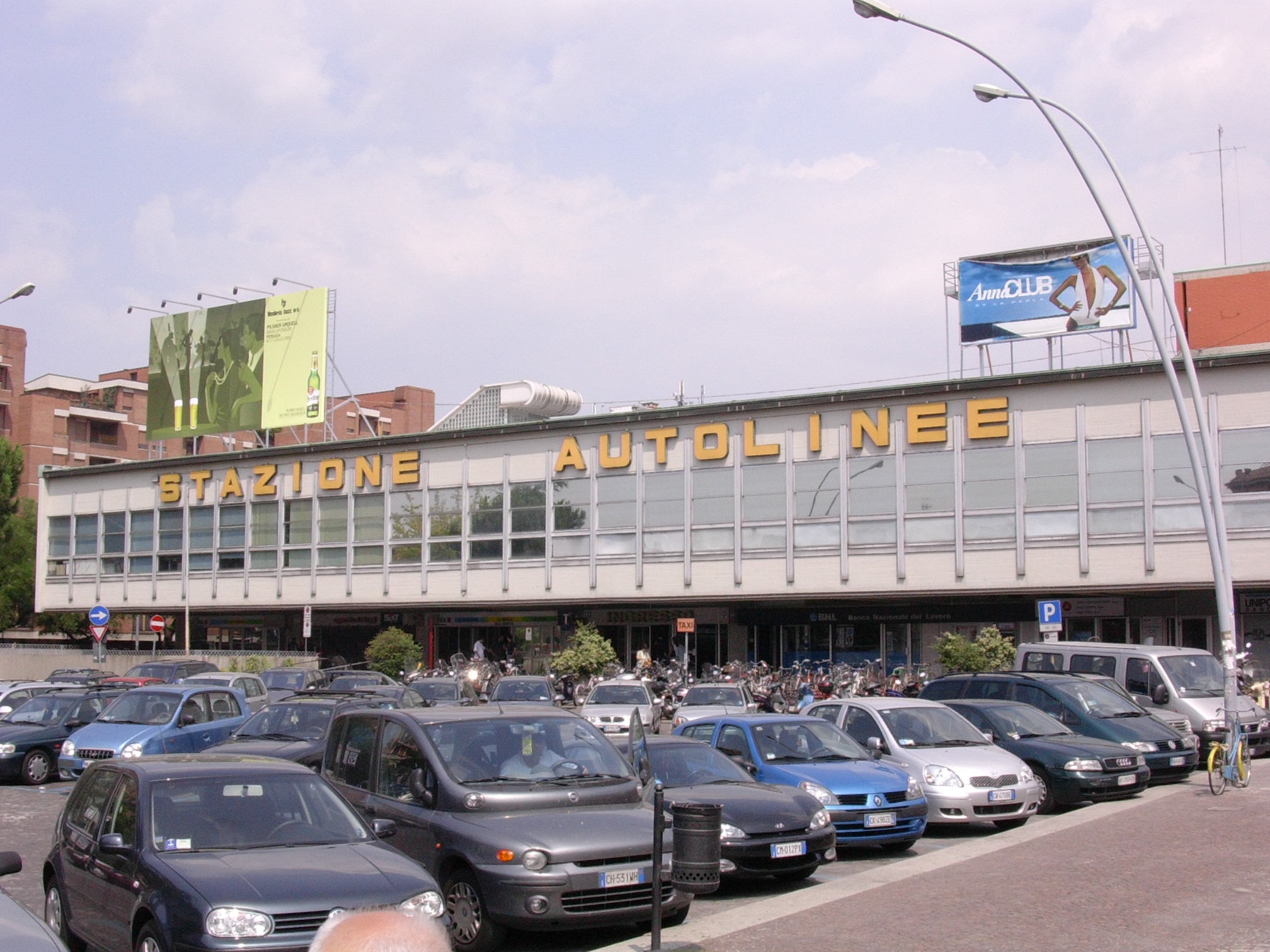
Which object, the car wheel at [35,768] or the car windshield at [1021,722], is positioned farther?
the car wheel at [35,768]

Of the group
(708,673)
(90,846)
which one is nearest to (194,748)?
(90,846)

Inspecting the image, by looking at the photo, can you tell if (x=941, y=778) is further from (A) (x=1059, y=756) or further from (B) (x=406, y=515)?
(B) (x=406, y=515)

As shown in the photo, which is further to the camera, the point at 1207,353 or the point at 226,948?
the point at 1207,353

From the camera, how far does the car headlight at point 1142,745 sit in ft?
58.1

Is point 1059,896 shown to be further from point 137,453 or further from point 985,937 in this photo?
point 137,453

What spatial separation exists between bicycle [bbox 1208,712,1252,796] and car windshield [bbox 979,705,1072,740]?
1.81m

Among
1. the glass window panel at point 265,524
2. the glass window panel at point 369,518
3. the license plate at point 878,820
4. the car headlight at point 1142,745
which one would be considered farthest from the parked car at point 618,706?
the glass window panel at point 265,524

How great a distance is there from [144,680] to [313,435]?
6948cm

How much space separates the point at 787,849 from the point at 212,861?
518 centimetres

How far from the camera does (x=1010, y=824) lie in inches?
615

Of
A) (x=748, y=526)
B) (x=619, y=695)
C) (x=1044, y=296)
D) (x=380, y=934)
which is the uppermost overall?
(x=1044, y=296)

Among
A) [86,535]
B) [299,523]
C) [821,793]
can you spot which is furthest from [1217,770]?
[86,535]

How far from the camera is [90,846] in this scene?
28.2 feet

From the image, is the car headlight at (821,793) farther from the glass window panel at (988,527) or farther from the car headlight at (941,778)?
the glass window panel at (988,527)
